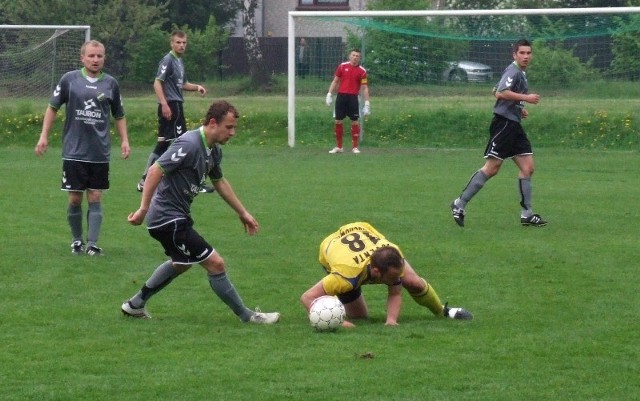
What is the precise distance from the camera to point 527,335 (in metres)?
7.70

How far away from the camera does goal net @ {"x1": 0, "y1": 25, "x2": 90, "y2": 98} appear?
82.5 feet

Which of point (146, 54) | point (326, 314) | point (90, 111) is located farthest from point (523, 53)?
point (146, 54)

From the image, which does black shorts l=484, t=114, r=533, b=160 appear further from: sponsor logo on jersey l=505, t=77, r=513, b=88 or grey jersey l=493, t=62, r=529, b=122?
sponsor logo on jersey l=505, t=77, r=513, b=88

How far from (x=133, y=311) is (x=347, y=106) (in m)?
14.9

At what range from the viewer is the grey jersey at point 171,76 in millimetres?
16266

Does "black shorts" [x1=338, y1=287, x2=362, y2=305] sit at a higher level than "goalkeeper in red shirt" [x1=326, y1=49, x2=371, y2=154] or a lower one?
higher

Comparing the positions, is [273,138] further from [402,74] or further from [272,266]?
[272,266]

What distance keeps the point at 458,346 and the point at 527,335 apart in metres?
0.57

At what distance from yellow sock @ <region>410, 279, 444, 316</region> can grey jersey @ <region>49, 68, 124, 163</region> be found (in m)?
3.97

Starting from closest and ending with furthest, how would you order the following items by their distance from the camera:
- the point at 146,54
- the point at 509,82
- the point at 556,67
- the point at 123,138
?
the point at 123,138
the point at 509,82
the point at 556,67
the point at 146,54

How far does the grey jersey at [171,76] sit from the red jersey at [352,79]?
6.56m

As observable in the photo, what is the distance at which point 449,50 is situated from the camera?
24047mm

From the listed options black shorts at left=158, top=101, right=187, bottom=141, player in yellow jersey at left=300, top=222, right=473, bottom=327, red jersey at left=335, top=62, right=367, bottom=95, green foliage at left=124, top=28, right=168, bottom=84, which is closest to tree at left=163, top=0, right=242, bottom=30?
green foliage at left=124, top=28, right=168, bottom=84

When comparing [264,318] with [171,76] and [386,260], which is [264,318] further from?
[171,76]
